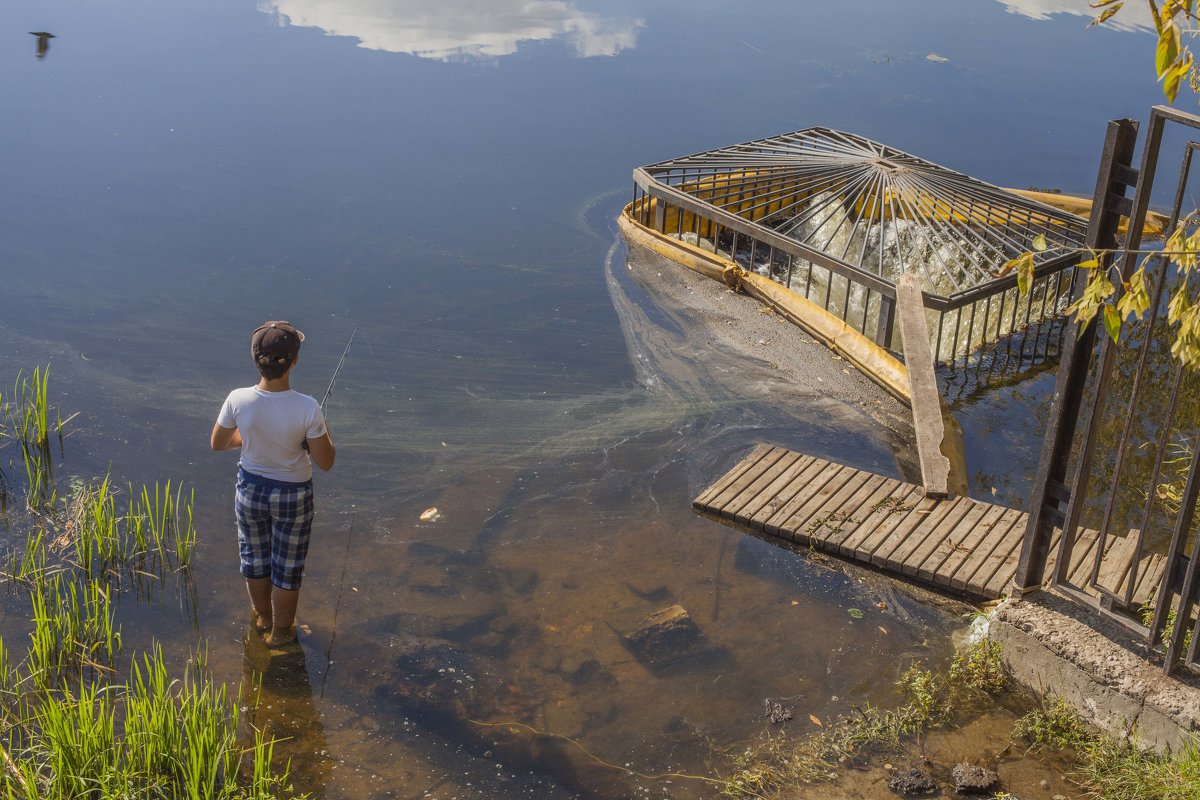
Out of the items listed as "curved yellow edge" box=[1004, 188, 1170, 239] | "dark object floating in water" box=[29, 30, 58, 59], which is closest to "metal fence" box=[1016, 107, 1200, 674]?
"curved yellow edge" box=[1004, 188, 1170, 239]

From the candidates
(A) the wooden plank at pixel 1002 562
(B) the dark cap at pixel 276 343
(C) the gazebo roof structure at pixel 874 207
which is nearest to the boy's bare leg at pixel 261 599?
(B) the dark cap at pixel 276 343

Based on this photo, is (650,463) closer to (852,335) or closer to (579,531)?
Result: (579,531)

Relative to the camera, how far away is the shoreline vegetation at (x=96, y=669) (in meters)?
3.99

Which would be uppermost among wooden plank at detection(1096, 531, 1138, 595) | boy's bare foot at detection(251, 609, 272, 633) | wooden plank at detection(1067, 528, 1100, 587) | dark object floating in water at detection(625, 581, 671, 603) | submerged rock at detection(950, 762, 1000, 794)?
wooden plank at detection(1096, 531, 1138, 595)

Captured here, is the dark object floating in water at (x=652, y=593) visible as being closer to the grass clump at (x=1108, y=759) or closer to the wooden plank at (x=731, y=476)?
the wooden plank at (x=731, y=476)

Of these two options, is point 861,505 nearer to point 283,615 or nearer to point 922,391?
point 922,391

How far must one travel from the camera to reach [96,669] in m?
4.94

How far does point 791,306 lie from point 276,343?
5882 mm

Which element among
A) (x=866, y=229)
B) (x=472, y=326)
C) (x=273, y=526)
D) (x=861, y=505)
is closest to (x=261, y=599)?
(x=273, y=526)

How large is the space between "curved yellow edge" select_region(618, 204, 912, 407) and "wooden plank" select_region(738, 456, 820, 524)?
4.60ft

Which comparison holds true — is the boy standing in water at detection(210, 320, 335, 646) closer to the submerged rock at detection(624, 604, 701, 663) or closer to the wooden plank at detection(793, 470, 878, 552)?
the submerged rock at detection(624, 604, 701, 663)

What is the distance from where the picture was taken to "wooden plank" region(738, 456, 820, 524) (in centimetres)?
655

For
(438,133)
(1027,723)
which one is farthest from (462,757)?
(438,133)

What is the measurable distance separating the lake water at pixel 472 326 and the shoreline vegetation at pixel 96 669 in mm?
199
